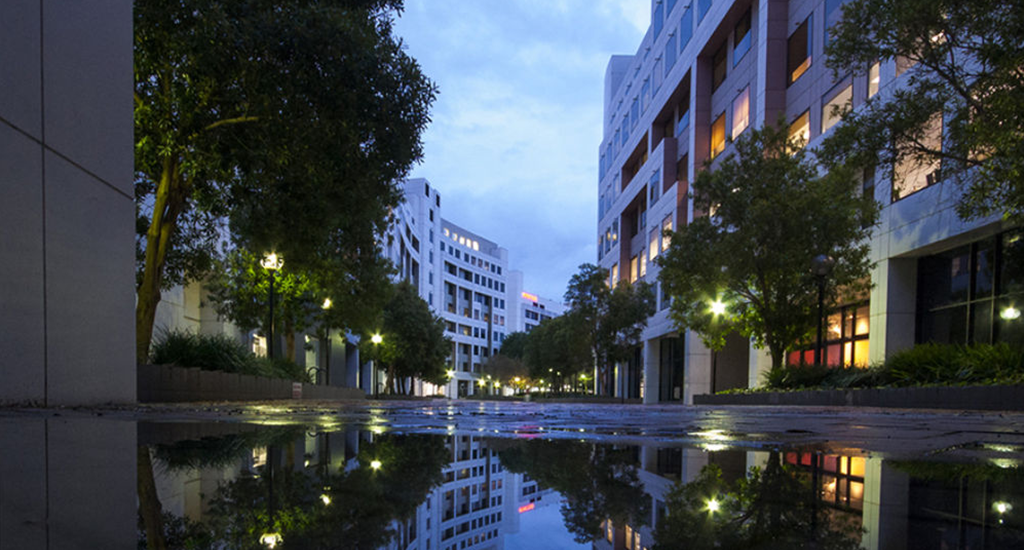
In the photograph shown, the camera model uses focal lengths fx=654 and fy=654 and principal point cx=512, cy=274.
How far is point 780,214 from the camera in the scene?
760 inches

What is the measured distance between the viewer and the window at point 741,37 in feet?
105

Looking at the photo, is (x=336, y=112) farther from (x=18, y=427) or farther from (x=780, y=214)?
(x=780, y=214)

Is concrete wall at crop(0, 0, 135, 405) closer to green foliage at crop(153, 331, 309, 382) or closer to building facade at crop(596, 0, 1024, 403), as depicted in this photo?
green foliage at crop(153, 331, 309, 382)

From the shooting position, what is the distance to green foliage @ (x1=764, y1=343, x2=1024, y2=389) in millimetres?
12750

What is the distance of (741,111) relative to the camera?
106 feet

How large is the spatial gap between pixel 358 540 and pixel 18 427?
10.4ft

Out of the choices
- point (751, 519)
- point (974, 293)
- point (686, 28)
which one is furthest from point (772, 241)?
point (686, 28)

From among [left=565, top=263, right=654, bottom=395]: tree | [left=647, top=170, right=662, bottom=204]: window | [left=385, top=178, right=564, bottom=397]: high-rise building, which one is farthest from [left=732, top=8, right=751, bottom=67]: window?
[left=385, top=178, right=564, bottom=397]: high-rise building

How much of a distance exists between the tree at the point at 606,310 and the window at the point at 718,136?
10.6 m

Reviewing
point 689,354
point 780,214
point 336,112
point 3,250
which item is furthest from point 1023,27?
point 689,354

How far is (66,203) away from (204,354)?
28.0ft

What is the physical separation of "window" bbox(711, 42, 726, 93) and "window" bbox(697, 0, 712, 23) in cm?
207

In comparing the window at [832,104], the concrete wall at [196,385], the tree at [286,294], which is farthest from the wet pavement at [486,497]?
the window at [832,104]

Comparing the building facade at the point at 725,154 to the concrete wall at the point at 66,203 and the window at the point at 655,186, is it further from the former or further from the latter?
the concrete wall at the point at 66,203
